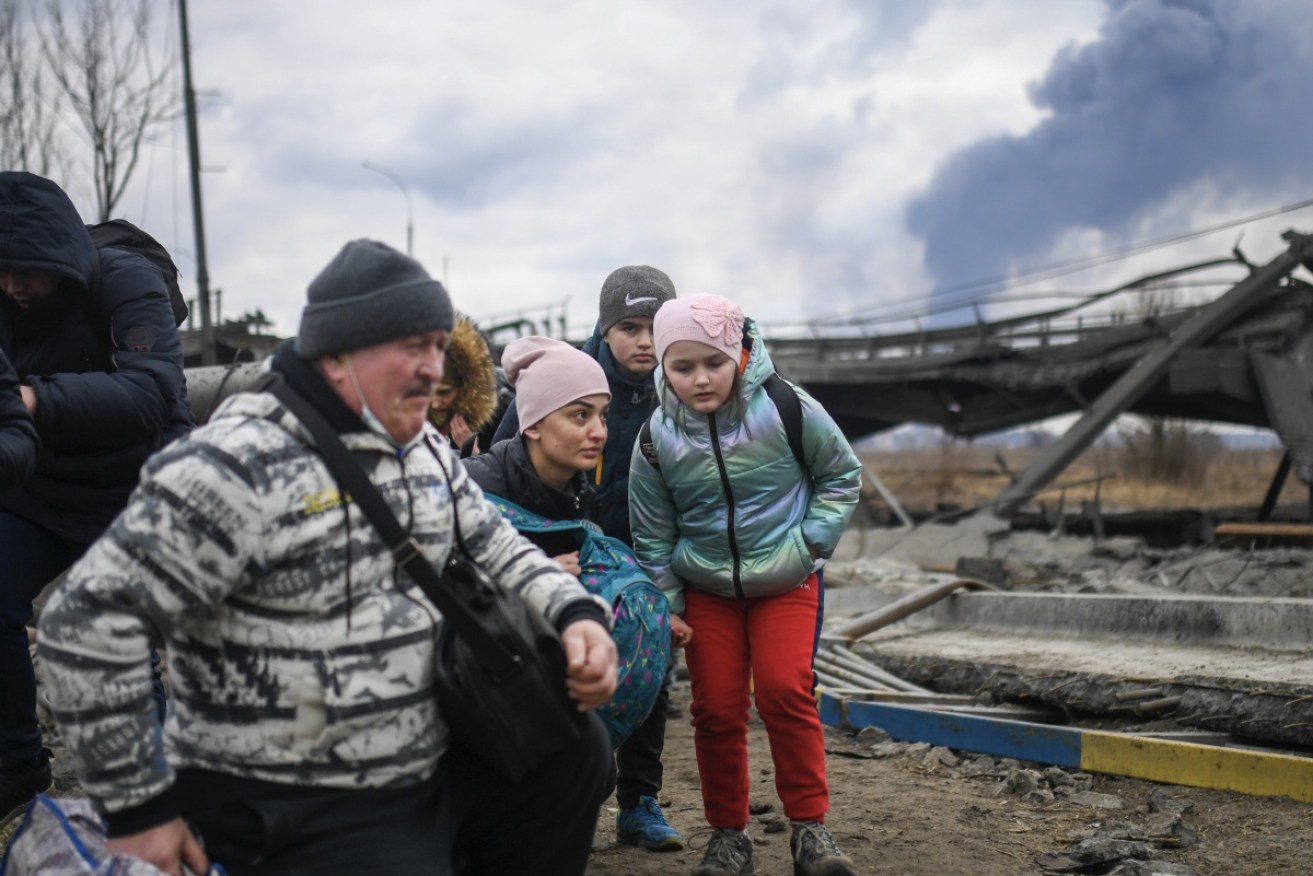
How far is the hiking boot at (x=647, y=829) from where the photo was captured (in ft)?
13.5

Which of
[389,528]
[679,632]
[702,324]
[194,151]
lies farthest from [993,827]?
[194,151]

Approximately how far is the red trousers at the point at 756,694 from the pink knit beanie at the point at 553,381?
0.80 m

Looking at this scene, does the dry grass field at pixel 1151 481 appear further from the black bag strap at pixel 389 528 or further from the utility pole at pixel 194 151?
the black bag strap at pixel 389 528

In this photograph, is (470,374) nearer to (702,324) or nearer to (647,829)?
(702,324)

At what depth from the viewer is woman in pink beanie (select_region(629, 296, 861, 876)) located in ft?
12.2

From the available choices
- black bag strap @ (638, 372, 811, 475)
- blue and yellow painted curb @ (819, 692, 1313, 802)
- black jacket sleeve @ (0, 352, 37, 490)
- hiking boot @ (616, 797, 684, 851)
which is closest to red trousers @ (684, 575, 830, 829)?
hiking boot @ (616, 797, 684, 851)

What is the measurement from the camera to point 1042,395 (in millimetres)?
18891

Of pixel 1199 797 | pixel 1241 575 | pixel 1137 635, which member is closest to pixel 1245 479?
pixel 1241 575

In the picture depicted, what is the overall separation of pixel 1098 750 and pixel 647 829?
6.65ft

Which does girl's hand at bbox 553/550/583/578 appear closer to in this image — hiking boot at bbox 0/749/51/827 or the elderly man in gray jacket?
the elderly man in gray jacket

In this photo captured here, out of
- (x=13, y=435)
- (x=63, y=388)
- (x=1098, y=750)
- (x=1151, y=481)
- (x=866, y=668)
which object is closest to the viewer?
(x=13, y=435)

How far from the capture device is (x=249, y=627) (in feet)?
7.00

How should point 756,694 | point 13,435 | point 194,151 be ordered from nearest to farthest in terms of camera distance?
point 13,435 → point 756,694 → point 194,151

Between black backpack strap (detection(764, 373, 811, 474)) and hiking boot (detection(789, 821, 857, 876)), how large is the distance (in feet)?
3.64
